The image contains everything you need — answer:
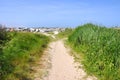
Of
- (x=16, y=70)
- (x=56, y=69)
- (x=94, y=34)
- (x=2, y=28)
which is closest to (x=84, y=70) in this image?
(x=56, y=69)

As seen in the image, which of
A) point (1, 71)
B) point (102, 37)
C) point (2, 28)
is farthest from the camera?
point (2, 28)

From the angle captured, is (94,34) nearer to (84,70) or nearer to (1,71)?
(84,70)

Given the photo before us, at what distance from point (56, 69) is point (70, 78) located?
2.37 metres

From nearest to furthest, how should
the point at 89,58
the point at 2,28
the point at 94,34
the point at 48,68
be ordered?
1. the point at 48,68
2. the point at 89,58
3. the point at 94,34
4. the point at 2,28

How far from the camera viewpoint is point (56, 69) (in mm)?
15336

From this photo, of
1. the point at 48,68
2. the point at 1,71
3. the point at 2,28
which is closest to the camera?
the point at 1,71

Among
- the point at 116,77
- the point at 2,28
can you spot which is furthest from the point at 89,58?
the point at 2,28

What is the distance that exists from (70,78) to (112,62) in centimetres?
232

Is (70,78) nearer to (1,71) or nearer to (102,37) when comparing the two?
(1,71)

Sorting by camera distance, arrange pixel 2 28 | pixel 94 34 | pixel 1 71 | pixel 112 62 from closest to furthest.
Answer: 1. pixel 1 71
2. pixel 112 62
3. pixel 94 34
4. pixel 2 28

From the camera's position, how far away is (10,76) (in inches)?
469

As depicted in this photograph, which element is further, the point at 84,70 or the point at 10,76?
the point at 84,70

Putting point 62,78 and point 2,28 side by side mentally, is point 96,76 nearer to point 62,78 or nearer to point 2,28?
point 62,78

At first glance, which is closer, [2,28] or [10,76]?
[10,76]
